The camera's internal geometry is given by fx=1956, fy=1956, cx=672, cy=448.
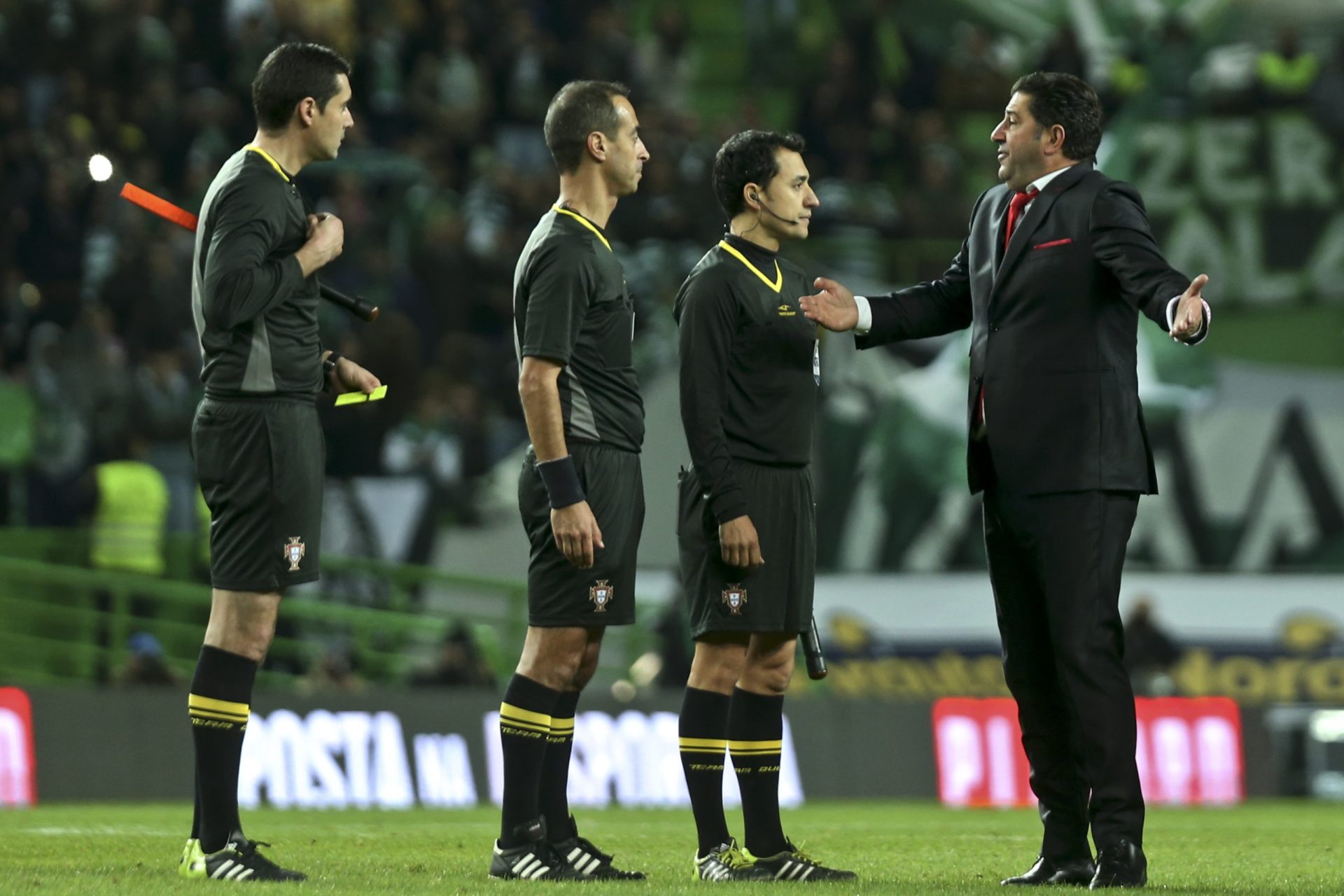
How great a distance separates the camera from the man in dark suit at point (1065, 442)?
17.8ft

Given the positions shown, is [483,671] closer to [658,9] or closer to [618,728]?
[618,728]

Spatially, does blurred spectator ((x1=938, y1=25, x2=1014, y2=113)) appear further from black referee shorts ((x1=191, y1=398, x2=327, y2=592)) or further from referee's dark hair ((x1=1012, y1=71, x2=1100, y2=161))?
black referee shorts ((x1=191, y1=398, x2=327, y2=592))

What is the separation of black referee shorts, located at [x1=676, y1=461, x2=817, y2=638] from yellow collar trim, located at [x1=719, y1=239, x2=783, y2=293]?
549mm

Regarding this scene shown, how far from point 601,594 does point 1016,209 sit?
1688 millimetres

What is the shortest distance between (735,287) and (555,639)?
1.17 meters

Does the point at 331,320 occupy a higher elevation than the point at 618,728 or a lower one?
higher

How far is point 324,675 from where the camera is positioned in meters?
14.3

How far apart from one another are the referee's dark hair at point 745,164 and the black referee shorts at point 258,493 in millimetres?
1492

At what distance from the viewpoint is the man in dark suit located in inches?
213

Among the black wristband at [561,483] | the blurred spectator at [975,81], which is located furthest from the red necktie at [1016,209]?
the blurred spectator at [975,81]

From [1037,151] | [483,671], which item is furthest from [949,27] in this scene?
[1037,151]

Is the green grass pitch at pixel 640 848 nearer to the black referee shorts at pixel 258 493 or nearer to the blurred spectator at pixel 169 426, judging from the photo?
the black referee shorts at pixel 258 493

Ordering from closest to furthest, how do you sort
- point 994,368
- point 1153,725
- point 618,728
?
point 994,368 → point 618,728 → point 1153,725

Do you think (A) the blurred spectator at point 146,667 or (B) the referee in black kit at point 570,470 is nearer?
(B) the referee in black kit at point 570,470
